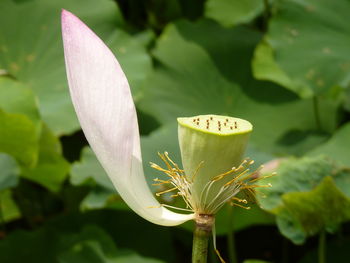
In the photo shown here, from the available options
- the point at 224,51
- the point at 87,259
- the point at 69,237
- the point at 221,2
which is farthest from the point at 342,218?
the point at 221,2

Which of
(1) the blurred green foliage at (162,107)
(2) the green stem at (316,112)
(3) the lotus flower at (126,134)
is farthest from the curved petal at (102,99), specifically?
(2) the green stem at (316,112)

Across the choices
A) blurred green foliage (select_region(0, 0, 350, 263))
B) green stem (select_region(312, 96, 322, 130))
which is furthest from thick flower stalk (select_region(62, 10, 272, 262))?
green stem (select_region(312, 96, 322, 130))

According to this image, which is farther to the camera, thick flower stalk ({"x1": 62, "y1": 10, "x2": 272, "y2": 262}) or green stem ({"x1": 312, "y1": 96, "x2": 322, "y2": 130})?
green stem ({"x1": 312, "y1": 96, "x2": 322, "y2": 130})

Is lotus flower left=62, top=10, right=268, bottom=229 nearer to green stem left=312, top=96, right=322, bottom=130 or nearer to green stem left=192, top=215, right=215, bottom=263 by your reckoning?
green stem left=192, top=215, right=215, bottom=263

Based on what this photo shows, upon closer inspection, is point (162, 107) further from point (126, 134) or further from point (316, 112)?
point (126, 134)

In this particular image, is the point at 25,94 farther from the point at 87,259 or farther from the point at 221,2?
the point at 221,2

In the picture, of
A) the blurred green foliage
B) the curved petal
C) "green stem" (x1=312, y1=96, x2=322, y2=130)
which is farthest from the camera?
"green stem" (x1=312, y1=96, x2=322, y2=130)

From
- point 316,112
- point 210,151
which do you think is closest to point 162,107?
point 316,112
